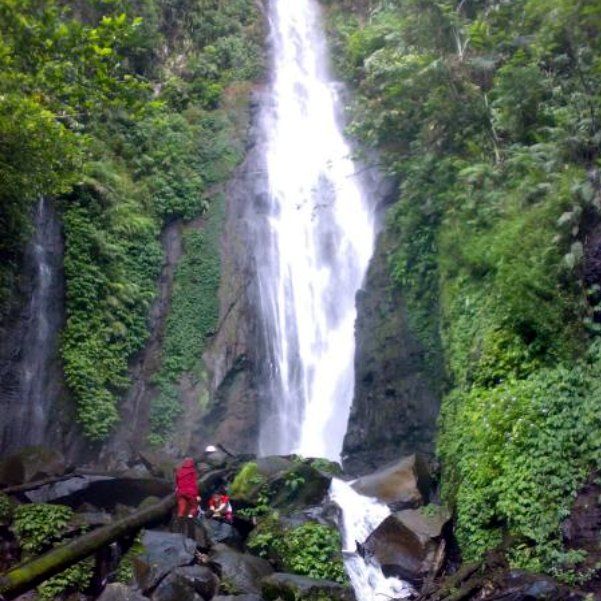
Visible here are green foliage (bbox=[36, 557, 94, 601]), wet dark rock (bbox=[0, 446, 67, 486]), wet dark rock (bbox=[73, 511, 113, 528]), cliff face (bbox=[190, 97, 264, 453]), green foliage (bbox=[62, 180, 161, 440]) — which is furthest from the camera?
cliff face (bbox=[190, 97, 264, 453])

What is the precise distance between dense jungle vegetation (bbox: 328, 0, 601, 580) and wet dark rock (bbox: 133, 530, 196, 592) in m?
4.10

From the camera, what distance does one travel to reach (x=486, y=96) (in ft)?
50.4

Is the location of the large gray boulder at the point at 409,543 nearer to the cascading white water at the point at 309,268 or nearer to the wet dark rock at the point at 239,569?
the wet dark rock at the point at 239,569

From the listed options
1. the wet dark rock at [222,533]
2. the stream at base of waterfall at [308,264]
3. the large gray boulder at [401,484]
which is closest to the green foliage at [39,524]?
the wet dark rock at [222,533]

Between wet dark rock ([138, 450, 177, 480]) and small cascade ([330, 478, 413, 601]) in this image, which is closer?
small cascade ([330, 478, 413, 601])

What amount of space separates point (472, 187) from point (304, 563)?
8297 millimetres

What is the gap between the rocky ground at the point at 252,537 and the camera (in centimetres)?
880

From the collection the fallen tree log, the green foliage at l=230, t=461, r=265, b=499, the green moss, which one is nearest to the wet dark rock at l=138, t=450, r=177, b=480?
the green foliage at l=230, t=461, r=265, b=499

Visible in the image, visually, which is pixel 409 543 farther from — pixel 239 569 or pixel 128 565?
pixel 128 565

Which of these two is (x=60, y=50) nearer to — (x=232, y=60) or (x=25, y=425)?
(x=25, y=425)

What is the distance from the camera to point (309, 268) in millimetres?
20328

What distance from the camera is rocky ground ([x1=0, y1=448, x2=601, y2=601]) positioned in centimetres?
880

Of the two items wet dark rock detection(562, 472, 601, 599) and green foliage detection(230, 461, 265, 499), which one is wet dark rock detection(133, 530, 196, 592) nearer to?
green foliage detection(230, 461, 265, 499)

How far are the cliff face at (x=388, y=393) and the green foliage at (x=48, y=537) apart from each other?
676 cm
